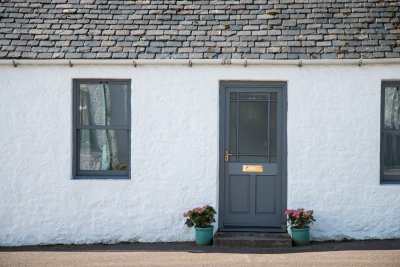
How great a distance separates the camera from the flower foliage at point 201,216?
1045 cm

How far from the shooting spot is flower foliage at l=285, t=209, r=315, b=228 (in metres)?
10.4

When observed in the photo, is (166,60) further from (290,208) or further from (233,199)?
(290,208)

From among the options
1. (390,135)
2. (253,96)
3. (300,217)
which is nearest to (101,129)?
(253,96)

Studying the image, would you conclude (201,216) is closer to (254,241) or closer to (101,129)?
→ (254,241)

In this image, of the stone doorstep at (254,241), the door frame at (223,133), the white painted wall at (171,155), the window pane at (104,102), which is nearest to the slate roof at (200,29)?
the white painted wall at (171,155)

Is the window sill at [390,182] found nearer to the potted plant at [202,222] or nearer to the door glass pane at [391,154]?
the door glass pane at [391,154]

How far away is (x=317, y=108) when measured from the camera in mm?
10820

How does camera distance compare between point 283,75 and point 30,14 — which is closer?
point 283,75

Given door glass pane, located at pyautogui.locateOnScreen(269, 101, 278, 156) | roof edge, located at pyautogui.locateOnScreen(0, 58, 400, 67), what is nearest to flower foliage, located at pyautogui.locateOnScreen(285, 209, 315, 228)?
door glass pane, located at pyautogui.locateOnScreen(269, 101, 278, 156)

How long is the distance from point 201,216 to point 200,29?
349 centimetres

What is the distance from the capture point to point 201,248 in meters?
10.3

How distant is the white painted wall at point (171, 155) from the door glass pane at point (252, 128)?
50cm


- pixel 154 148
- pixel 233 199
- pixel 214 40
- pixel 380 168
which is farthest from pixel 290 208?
pixel 214 40

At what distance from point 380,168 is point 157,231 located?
425 centimetres
